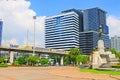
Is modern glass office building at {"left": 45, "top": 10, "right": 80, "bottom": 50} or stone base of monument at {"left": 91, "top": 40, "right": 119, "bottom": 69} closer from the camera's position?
stone base of monument at {"left": 91, "top": 40, "right": 119, "bottom": 69}

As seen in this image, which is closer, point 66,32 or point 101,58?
point 101,58

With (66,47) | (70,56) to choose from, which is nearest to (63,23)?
(66,47)

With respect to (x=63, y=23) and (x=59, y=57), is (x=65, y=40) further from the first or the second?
(x=59, y=57)

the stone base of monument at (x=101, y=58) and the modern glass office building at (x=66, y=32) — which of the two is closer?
the stone base of monument at (x=101, y=58)

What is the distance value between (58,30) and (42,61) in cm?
10058

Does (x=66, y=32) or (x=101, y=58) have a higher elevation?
(x=66, y=32)

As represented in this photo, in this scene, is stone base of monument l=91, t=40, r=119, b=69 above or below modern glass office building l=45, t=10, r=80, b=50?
below

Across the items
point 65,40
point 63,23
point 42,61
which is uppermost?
point 63,23

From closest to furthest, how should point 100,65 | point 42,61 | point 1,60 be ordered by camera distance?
point 100,65 → point 1,60 → point 42,61

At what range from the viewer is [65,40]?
190 meters

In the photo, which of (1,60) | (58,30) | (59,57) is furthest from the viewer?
(58,30)

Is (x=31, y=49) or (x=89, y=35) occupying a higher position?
(x=89, y=35)

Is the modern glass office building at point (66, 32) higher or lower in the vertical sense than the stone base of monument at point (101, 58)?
higher

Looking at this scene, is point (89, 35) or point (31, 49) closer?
point (31, 49)
